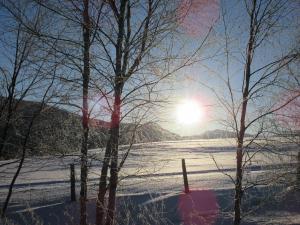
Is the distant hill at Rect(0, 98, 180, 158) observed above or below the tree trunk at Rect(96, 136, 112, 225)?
above

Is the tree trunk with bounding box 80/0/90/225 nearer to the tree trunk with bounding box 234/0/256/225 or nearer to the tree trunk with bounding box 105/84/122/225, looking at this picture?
the tree trunk with bounding box 105/84/122/225

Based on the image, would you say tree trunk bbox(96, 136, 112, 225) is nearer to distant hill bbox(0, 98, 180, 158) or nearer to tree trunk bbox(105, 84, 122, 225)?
tree trunk bbox(105, 84, 122, 225)

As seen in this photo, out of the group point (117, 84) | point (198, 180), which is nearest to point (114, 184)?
point (117, 84)

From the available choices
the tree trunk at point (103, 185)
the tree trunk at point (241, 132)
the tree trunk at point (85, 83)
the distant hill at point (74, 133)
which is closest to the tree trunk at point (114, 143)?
A: the tree trunk at point (103, 185)

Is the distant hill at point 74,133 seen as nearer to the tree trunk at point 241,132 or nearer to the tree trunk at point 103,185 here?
the tree trunk at point 103,185

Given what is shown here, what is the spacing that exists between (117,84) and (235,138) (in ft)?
6.30

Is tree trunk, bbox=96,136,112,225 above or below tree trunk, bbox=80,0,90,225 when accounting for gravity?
below

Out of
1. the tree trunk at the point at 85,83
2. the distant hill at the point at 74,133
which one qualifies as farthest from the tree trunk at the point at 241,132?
the tree trunk at the point at 85,83

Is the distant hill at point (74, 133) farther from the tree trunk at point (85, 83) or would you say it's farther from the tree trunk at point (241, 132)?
the tree trunk at point (241, 132)

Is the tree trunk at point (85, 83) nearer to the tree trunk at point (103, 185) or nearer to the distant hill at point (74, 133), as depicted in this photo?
the distant hill at point (74, 133)

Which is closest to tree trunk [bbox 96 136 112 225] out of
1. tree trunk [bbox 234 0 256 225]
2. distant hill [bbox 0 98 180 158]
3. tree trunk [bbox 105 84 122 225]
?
tree trunk [bbox 105 84 122 225]

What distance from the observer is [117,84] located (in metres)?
5.55

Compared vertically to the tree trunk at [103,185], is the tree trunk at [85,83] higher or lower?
higher

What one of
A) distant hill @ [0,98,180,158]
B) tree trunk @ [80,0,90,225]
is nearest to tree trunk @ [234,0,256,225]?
distant hill @ [0,98,180,158]
